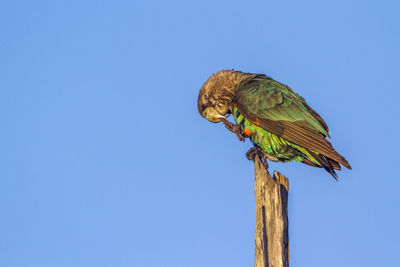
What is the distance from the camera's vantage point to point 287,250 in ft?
19.3

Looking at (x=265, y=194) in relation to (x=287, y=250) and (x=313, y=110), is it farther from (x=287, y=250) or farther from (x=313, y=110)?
(x=313, y=110)

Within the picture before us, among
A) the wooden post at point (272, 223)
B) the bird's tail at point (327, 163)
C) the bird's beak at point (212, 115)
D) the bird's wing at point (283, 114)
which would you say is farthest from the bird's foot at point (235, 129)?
the wooden post at point (272, 223)

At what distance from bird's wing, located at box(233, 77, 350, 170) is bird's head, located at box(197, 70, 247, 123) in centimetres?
49

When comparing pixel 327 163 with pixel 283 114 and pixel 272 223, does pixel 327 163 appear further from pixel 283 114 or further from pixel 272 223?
pixel 272 223

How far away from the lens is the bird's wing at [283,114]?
305 inches

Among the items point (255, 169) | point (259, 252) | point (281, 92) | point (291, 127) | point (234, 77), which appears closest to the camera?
point (259, 252)

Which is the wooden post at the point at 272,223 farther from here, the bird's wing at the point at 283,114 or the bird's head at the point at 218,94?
the bird's head at the point at 218,94

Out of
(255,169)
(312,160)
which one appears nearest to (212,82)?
(312,160)

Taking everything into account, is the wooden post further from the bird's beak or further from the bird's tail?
the bird's beak

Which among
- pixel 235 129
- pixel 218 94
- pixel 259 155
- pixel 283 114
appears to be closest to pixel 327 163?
pixel 283 114

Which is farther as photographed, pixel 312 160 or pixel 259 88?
pixel 259 88

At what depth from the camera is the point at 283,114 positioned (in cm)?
823

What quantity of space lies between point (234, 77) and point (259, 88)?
1083 mm

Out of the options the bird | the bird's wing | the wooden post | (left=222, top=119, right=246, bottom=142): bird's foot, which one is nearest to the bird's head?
the bird
